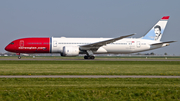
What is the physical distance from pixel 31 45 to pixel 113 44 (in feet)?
50.0

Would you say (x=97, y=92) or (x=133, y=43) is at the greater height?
(x=133, y=43)

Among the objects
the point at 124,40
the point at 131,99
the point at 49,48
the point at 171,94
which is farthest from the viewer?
the point at 124,40

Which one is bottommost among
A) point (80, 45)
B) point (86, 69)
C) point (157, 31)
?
point (86, 69)

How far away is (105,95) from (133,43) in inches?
1491

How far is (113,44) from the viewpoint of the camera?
4638cm

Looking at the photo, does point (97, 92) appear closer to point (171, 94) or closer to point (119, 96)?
point (119, 96)

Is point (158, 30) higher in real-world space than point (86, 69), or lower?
higher

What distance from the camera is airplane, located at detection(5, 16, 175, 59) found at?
43156 mm

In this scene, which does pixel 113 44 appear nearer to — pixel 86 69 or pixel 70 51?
pixel 70 51

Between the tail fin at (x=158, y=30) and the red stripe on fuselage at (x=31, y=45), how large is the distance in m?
21.3

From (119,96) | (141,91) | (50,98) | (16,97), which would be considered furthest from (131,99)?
(16,97)

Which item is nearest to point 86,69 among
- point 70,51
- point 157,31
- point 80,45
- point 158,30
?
point 70,51

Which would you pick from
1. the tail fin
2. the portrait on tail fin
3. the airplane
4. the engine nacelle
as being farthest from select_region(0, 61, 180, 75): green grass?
the portrait on tail fin

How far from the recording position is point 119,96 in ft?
35.7
